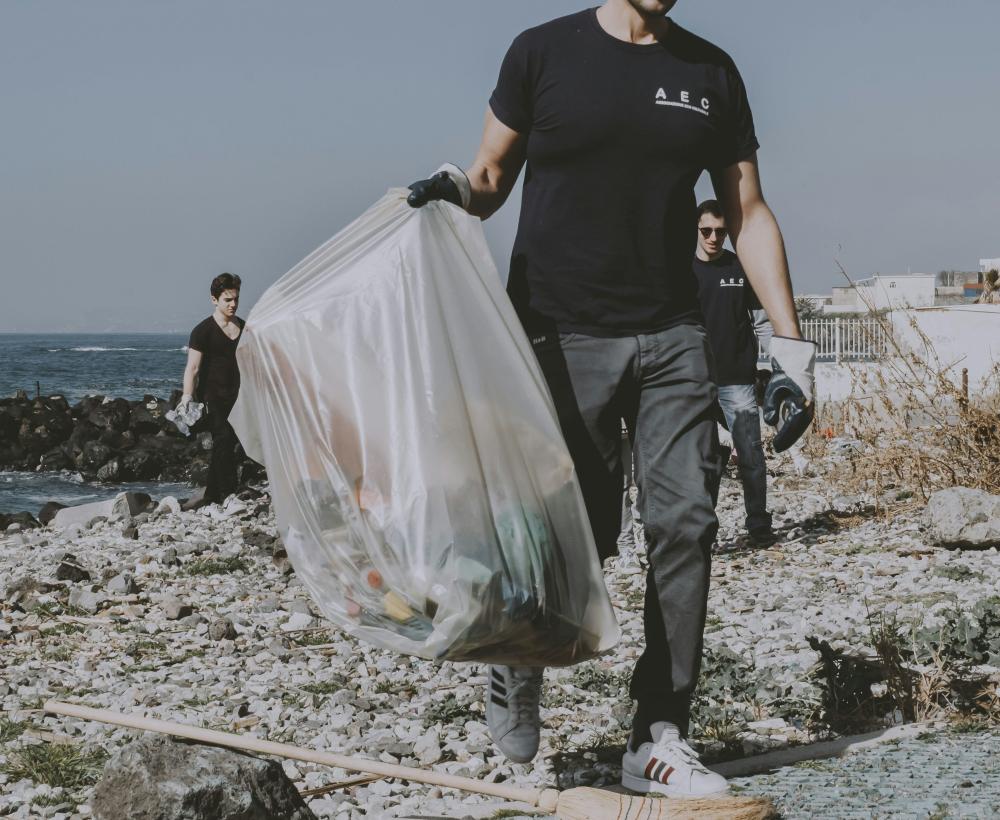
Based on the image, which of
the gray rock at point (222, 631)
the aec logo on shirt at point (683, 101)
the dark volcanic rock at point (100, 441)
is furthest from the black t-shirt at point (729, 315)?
the dark volcanic rock at point (100, 441)

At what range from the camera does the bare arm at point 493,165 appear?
124 inches

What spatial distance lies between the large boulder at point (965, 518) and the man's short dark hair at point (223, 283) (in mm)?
4868

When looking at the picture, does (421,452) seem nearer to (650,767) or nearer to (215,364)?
(650,767)

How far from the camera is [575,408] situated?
3.06 meters

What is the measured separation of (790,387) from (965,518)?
12.3ft

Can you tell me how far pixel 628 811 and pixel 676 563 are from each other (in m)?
0.60

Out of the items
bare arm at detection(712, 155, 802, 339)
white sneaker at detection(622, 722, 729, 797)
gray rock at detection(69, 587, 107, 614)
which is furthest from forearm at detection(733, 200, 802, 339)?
gray rock at detection(69, 587, 107, 614)

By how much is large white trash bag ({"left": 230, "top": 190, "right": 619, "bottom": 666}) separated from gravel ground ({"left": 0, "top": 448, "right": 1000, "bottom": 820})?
71 centimetres

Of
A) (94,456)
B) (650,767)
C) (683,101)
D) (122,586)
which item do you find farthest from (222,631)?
(94,456)

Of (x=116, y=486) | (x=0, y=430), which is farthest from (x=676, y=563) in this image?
(x=0, y=430)

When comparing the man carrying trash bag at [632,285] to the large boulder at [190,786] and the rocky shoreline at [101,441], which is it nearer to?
the large boulder at [190,786]

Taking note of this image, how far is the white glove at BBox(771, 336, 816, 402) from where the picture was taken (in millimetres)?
3186

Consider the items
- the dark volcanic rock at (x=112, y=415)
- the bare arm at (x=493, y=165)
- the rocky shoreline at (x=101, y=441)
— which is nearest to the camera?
the bare arm at (x=493, y=165)

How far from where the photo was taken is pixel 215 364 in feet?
29.2
